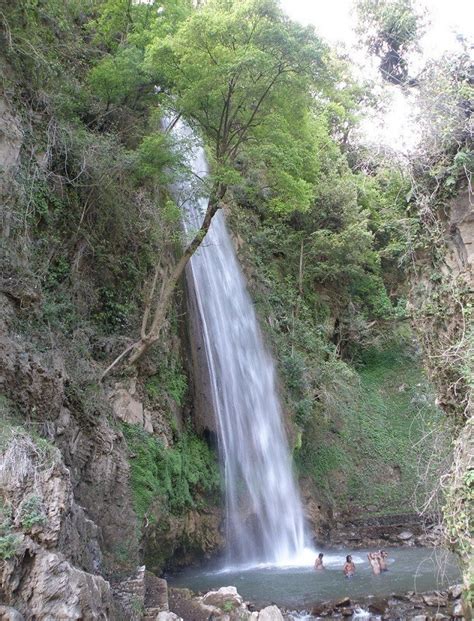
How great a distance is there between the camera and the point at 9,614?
3.69m

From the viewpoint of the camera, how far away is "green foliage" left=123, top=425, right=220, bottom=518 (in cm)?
837

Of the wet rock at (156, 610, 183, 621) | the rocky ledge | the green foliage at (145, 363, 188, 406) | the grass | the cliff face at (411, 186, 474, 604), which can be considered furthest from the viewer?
the grass

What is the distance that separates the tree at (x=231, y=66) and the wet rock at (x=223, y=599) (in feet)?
12.6

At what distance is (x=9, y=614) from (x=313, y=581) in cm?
703

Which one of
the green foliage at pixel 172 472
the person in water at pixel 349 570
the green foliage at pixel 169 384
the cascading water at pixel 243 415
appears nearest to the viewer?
the green foliage at pixel 172 472

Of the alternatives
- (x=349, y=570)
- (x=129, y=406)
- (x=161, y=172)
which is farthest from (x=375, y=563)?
(x=161, y=172)

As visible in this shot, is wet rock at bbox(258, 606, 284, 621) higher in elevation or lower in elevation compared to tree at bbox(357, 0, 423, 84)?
lower

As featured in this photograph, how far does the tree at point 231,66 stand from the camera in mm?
8938

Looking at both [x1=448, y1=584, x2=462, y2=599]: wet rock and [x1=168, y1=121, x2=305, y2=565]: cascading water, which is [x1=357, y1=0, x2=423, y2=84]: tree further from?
[x1=448, y1=584, x2=462, y2=599]: wet rock

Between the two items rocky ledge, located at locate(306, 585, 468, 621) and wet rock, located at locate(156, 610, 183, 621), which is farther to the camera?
rocky ledge, located at locate(306, 585, 468, 621)

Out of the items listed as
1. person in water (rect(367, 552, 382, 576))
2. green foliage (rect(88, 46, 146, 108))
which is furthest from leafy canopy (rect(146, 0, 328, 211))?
person in water (rect(367, 552, 382, 576))

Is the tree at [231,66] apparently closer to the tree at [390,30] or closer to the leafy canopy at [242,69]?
the leafy canopy at [242,69]

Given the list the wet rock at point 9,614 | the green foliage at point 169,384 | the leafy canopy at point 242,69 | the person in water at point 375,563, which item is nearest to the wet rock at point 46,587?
the wet rock at point 9,614

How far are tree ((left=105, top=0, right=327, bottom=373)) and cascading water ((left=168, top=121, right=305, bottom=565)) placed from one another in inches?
55.5
